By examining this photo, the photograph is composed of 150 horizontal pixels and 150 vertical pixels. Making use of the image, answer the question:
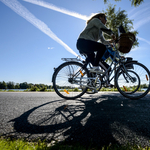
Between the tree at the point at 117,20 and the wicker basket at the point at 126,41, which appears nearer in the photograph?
the wicker basket at the point at 126,41

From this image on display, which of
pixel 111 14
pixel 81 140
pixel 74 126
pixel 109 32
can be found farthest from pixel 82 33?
pixel 111 14

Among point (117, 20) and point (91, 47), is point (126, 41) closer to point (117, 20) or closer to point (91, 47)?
point (91, 47)

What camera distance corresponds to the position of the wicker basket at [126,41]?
3588 mm

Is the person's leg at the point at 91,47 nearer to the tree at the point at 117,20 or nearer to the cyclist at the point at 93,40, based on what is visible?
the cyclist at the point at 93,40

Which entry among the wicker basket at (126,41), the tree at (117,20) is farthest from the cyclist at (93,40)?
the tree at (117,20)

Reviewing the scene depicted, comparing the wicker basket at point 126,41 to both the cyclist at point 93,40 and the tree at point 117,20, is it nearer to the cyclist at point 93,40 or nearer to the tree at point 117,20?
the cyclist at point 93,40

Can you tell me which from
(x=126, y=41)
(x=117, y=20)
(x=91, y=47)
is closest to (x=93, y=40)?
(x=91, y=47)

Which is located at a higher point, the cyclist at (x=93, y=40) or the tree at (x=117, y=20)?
the tree at (x=117, y=20)

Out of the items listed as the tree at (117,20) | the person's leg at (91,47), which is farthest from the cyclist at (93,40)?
the tree at (117,20)

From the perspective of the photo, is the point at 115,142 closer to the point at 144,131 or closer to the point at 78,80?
the point at 144,131

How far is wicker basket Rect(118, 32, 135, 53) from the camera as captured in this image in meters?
3.59

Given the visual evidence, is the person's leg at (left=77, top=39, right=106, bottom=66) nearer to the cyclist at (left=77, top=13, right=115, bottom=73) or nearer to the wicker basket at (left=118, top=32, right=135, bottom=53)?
the cyclist at (left=77, top=13, right=115, bottom=73)

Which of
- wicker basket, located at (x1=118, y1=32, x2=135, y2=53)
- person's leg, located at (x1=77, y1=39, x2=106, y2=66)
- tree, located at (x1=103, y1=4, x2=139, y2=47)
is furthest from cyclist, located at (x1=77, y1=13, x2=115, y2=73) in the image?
tree, located at (x1=103, y1=4, x2=139, y2=47)

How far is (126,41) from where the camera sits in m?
3.65
